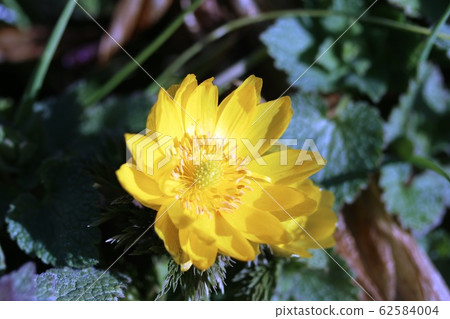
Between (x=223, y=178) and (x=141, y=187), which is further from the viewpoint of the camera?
(x=223, y=178)

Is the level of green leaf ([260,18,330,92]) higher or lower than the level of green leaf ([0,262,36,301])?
lower

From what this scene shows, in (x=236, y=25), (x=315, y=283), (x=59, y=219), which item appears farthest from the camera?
(x=236, y=25)

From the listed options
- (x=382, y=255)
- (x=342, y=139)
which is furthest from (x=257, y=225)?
(x=382, y=255)

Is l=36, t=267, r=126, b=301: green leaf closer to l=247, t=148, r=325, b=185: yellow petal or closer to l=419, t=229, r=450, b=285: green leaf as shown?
l=247, t=148, r=325, b=185: yellow petal

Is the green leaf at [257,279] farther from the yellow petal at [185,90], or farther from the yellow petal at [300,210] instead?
the yellow petal at [185,90]

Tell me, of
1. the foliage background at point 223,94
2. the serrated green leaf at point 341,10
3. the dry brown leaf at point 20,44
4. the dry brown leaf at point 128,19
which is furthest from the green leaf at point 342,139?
the dry brown leaf at point 20,44

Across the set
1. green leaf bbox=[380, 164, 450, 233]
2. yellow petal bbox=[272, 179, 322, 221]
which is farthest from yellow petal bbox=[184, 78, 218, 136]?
green leaf bbox=[380, 164, 450, 233]

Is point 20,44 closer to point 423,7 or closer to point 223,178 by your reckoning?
point 223,178
